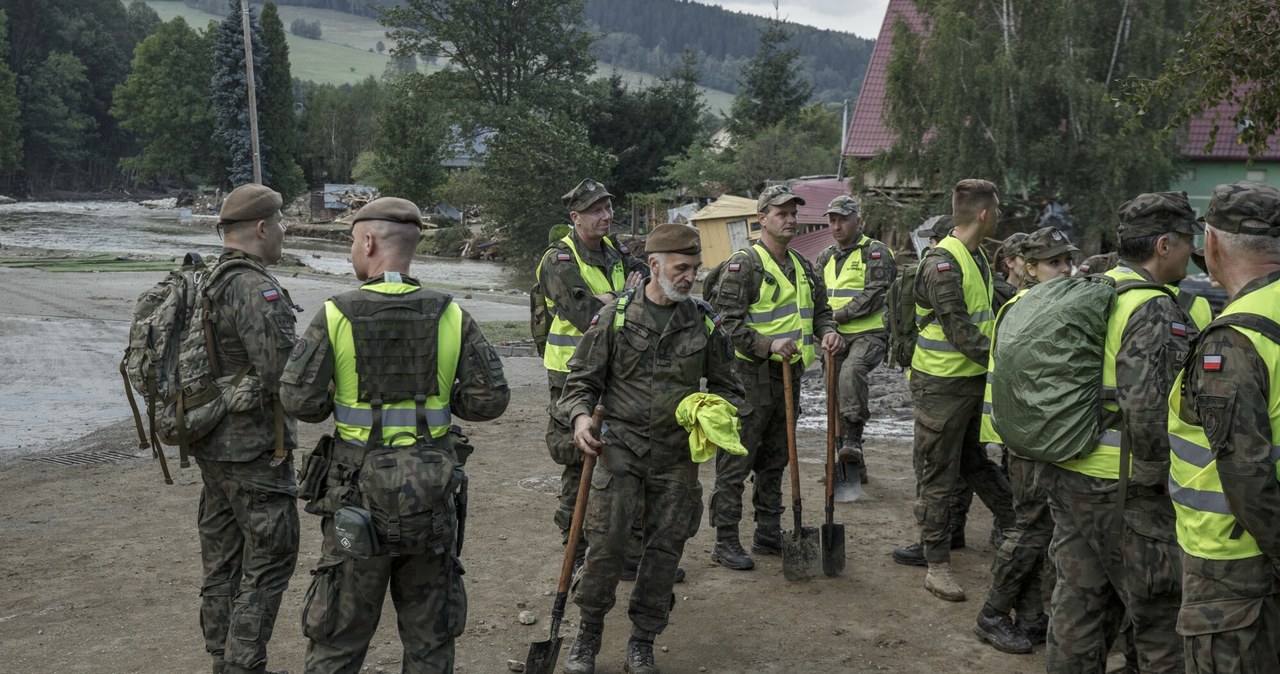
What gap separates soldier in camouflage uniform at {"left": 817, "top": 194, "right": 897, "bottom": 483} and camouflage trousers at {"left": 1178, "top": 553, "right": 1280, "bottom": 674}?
587 cm

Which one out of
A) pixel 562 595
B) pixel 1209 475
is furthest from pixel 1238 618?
pixel 562 595

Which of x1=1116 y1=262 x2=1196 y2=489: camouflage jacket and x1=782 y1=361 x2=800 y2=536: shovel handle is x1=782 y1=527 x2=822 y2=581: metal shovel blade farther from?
x1=1116 y1=262 x2=1196 y2=489: camouflage jacket

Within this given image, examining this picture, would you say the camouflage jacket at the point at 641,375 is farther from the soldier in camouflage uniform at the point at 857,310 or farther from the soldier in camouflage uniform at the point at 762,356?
the soldier in camouflage uniform at the point at 857,310

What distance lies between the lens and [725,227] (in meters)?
32.2

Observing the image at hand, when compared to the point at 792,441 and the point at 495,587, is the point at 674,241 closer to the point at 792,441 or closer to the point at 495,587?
the point at 792,441

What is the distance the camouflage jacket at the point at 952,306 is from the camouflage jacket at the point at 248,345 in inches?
149

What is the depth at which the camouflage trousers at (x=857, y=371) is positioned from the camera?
9.55 meters

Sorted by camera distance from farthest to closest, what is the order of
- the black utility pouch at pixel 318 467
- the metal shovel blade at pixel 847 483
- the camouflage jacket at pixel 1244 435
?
the metal shovel blade at pixel 847 483, the black utility pouch at pixel 318 467, the camouflage jacket at pixel 1244 435

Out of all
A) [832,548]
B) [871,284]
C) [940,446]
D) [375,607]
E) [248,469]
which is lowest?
[832,548]

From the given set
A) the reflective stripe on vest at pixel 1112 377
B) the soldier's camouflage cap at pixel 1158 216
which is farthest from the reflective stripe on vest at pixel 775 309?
the soldier's camouflage cap at pixel 1158 216

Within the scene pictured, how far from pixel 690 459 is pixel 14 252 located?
35.7 meters

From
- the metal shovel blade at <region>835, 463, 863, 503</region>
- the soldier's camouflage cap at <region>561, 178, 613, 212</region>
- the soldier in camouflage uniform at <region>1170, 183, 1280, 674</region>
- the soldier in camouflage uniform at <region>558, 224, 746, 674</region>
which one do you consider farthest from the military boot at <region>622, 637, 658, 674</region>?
the metal shovel blade at <region>835, 463, 863, 503</region>

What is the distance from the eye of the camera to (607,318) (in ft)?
18.5

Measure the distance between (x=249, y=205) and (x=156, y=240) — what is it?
1850 inches
